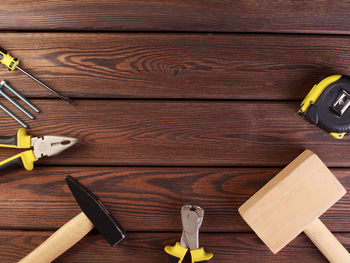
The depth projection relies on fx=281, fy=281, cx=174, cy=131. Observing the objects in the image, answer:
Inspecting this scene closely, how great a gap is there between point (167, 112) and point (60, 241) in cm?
44

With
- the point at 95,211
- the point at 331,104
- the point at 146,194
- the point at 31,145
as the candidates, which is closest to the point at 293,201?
the point at 331,104

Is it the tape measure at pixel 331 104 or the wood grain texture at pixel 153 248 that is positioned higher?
the tape measure at pixel 331 104

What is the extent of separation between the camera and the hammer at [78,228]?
2.38 feet

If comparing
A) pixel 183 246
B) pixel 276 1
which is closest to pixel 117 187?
pixel 183 246

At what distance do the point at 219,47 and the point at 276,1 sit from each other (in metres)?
0.19

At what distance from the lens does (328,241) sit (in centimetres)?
73

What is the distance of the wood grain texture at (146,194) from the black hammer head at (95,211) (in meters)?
0.05

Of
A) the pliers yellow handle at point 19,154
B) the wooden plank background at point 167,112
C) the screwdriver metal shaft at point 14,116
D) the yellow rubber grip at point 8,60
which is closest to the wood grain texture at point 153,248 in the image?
the wooden plank background at point 167,112

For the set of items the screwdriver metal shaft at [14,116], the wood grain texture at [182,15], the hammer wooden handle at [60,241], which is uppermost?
the wood grain texture at [182,15]

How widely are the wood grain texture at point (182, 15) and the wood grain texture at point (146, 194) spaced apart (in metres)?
0.39

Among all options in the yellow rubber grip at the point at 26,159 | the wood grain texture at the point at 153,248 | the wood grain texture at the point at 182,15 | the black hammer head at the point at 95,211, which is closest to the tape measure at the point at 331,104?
the wood grain texture at the point at 182,15

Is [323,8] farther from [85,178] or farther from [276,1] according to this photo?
[85,178]

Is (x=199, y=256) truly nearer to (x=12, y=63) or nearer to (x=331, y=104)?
(x=331, y=104)

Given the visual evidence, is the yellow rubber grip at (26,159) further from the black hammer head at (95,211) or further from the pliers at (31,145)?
the black hammer head at (95,211)
